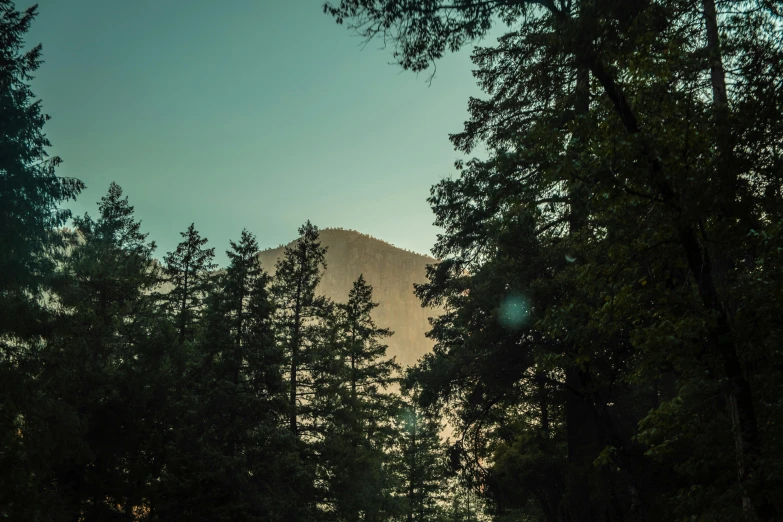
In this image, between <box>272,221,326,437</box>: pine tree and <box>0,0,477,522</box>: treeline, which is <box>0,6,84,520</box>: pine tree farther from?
<box>272,221,326,437</box>: pine tree

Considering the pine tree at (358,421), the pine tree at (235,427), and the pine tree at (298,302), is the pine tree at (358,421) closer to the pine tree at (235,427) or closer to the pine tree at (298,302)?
the pine tree at (298,302)

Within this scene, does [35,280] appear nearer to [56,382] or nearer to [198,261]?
[56,382]

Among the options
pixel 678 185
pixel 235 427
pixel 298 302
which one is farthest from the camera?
pixel 298 302

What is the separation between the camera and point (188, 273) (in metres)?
24.6

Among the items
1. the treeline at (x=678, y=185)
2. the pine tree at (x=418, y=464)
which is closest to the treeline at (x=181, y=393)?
the pine tree at (x=418, y=464)

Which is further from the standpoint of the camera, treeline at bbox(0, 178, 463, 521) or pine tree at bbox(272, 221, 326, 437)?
pine tree at bbox(272, 221, 326, 437)

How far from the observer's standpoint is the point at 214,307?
65.8ft

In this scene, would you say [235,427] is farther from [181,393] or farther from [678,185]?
[678,185]

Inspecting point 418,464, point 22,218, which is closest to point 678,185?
point 22,218

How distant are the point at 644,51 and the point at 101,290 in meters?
19.4

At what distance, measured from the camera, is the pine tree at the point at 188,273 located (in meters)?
24.4

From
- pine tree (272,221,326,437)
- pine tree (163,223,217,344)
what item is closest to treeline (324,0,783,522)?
pine tree (272,221,326,437)

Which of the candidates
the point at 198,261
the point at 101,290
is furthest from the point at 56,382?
the point at 198,261

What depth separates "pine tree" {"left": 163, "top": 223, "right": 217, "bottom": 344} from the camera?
2438cm
